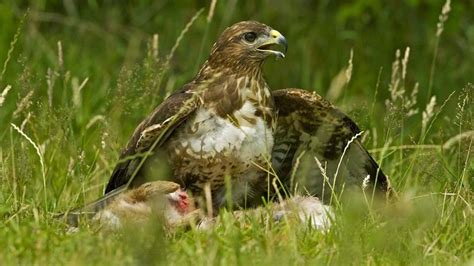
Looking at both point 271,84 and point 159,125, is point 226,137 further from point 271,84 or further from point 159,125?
point 271,84

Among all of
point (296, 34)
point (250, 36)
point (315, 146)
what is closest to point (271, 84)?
point (296, 34)

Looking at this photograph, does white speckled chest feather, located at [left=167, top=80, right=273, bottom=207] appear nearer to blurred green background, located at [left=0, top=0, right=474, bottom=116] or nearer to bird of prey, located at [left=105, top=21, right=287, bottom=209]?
bird of prey, located at [left=105, top=21, right=287, bottom=209]

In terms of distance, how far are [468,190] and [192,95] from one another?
1445 mm

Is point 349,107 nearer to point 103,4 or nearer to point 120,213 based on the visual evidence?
point 120,213

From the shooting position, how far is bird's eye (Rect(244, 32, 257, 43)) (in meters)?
8.41

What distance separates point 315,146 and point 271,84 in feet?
11.1

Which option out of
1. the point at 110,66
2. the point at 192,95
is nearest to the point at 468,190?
the point at 192,95

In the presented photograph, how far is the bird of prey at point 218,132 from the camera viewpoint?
26.4 ft

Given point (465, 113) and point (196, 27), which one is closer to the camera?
point (465, 113)

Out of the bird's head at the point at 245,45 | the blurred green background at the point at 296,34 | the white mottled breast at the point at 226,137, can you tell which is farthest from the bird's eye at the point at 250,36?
the blurred green background at the point at 296,34

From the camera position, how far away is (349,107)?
31.3ft

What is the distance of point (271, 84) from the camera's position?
470 inches

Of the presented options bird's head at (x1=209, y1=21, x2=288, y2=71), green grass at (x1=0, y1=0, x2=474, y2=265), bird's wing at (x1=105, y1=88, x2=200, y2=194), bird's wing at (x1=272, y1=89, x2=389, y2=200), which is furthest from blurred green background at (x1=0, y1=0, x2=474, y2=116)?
bird's wing at (x1=105, y1=88, x2=200, y2=194)

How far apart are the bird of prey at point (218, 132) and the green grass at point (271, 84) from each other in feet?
1.06
